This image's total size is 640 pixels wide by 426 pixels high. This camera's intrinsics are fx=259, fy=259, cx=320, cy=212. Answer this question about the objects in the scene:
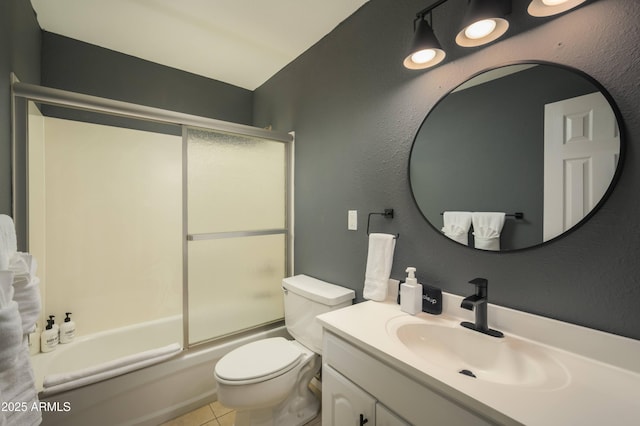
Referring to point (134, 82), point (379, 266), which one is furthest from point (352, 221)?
point (134, 82)

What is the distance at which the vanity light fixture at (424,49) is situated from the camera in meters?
1.08

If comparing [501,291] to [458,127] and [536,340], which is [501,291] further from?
[458,127]

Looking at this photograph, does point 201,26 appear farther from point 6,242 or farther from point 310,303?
point 310,303

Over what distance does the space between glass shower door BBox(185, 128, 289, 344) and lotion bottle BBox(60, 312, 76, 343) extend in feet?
Answer: 3.13

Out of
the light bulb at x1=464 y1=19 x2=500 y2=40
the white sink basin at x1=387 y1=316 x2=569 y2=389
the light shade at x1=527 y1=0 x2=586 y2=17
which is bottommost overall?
the white sink basin at x1=387 y1=316 x2=569 y2=389

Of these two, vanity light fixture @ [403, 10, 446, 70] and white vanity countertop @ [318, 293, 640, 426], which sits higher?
vanity light fixture @ [403, 10, 446, 70]

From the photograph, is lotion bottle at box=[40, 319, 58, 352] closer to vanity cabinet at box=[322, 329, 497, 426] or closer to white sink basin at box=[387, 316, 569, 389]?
vanity cabinet at box=[322, 329, 497, 426]

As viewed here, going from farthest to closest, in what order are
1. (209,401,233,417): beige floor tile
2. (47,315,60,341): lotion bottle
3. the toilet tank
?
(47,315,60,341): lotion bottle, (209,401,233,417): beige floor tile, the toilet tank

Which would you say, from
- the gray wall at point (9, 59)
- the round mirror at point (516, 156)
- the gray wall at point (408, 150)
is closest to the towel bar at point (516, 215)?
the round mirror at point (516, 156)

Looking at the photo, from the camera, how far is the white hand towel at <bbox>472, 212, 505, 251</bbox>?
3.37 ft

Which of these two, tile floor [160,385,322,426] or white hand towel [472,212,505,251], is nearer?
white hand towel [472,212,505,251]

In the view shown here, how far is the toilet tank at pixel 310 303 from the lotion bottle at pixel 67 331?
1581 mm

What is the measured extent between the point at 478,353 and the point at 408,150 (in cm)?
93

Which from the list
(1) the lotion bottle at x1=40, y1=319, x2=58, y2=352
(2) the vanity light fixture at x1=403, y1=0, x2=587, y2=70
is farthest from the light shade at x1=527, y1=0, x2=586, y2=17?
(1) the lotion bottle at x1=40, y1=319, x2=58, y2=352
